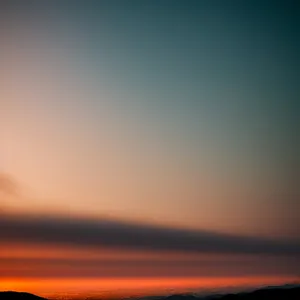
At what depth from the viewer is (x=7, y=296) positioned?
639 ft

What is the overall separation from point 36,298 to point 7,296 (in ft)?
33.6

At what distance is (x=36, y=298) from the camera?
199625 mm
